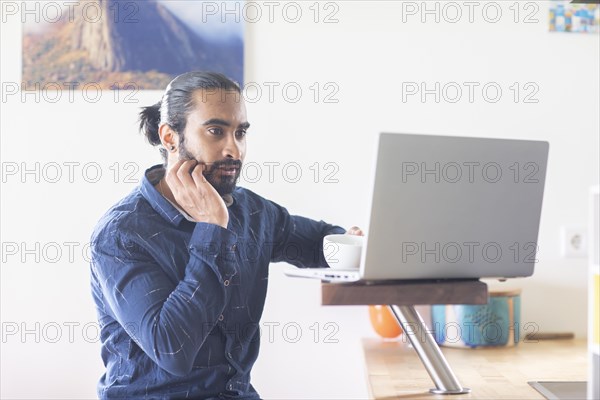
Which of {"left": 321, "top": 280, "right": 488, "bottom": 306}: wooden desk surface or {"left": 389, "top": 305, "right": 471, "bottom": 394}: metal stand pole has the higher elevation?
{"left": 321, "top": 280, "right": 488, "bottom": 306}: wooden desk surface

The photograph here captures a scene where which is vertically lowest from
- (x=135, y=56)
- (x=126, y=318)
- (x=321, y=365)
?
(x=321, y=365)

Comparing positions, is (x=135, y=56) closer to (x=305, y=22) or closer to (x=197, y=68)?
(x=197, y=68)

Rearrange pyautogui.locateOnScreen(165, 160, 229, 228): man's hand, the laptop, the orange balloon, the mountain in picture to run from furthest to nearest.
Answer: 1. the mountain in picture
2. the orange balloon
3. pyautogui.locateOnScreen(165, 160, 229, 228): man's hand
4. the laptop

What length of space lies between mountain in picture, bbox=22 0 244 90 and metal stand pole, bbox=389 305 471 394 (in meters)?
1.04

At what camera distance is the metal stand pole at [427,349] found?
1.52m

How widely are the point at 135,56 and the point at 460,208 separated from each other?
4.16ft

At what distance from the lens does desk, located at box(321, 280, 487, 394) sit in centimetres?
135

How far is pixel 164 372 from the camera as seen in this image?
1750mm

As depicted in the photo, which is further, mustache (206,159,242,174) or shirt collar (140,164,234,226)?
mustache (206,159,242,174)

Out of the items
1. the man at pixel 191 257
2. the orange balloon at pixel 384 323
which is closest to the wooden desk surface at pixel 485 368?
the orange balloon at pixel 384 323

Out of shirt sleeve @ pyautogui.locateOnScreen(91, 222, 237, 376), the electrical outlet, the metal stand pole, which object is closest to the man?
shirt sleeve @ pyautogui.locateOnScreen(91, 222, 237, 376)

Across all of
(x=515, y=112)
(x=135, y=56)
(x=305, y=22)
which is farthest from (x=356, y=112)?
(x=135, y=56)

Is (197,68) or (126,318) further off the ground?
(197,68)

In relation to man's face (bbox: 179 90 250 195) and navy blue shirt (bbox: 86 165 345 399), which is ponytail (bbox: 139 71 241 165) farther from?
navy blue shirt (bbox: 86 165 345 399)
